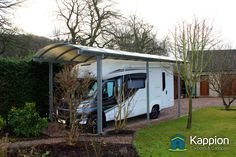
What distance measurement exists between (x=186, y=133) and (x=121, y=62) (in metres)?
4.28

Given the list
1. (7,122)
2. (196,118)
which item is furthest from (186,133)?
(7,122)

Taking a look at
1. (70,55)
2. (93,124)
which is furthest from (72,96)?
(70,55)

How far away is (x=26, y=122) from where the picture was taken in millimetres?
9867

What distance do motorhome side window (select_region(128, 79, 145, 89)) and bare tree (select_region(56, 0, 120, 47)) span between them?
14.0 meters

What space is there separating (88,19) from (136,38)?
520 cm

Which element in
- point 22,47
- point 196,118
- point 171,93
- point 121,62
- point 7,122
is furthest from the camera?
point 22,47

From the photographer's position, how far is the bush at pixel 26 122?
32.4ft

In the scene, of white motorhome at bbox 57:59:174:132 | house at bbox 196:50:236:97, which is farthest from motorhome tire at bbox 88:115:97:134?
house at bbox 196:50:236:97

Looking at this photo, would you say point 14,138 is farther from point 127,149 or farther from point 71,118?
point 127,149

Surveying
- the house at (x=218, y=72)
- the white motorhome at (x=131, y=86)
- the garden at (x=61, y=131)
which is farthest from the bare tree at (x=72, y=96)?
the house at (x=218, y=72)

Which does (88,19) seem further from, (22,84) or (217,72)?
(22,84)

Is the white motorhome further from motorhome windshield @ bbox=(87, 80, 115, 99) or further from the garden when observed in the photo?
the garden

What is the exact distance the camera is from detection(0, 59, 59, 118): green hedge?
36.9 ft

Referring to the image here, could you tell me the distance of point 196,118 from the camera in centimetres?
1382
